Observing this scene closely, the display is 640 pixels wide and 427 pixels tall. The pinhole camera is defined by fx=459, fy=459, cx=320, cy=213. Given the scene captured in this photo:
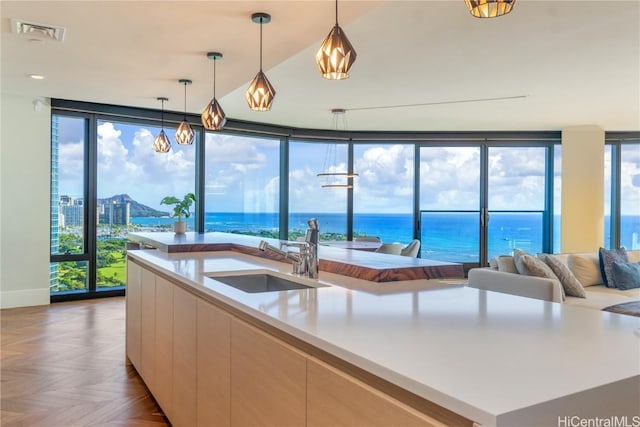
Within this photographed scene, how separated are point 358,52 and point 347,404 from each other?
141 inches

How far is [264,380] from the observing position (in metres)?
1.46

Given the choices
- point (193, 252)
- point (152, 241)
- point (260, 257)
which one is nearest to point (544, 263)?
point (260, 257)

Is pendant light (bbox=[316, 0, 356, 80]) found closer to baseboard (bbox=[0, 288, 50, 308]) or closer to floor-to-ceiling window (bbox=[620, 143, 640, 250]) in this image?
baseboard (bbox=[0, 288, 50, 308])

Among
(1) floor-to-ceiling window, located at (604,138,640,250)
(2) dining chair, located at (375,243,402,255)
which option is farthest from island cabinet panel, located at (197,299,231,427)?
(1) floor-to-ceiling window, located at (604,138,640,250)

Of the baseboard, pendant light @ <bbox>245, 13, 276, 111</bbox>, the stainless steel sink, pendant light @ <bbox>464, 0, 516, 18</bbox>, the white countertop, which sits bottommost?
the baseboard

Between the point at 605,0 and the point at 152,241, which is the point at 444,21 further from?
the point at 152,241

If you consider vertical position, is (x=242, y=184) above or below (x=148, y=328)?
above

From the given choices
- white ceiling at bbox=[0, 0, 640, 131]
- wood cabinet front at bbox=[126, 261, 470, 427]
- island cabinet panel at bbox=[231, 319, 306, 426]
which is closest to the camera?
wood cabinet front at bbox=[126, 261, 470, 427]

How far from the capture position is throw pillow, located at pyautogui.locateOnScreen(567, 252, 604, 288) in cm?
486

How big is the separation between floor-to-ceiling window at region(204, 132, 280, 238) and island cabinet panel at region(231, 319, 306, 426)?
5.68 metres

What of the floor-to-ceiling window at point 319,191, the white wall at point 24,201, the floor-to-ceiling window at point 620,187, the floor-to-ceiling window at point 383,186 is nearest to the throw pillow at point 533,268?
the floor-to-ceiling window at point 383,186

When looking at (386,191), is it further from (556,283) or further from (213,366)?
(213,366)

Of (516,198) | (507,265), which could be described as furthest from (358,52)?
(516,198)

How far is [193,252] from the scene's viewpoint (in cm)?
339
